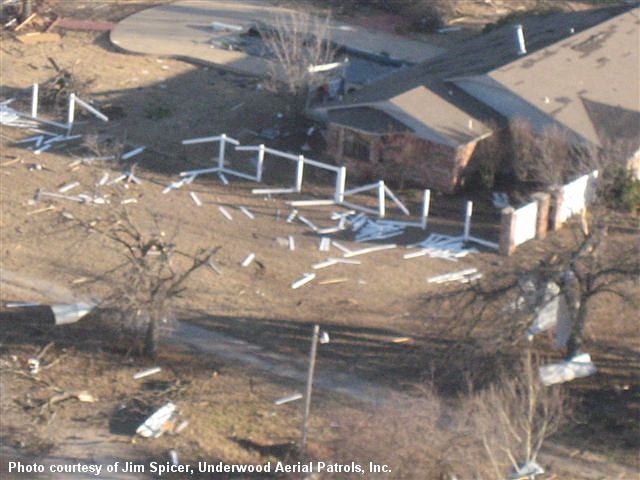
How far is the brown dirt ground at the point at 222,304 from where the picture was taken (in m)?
20.7

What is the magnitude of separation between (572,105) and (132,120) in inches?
402

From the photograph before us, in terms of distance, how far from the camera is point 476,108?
1220 inches

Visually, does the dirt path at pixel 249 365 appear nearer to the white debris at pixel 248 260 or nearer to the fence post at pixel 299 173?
the white debris at pixel 248 260

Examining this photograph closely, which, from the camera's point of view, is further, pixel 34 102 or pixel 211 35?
pixel 211 35

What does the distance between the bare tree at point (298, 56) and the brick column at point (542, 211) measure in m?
7.36

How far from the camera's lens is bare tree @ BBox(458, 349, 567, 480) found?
16.9m

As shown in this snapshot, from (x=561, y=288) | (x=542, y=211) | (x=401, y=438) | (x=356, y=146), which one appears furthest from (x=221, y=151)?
(x=401, y=438)

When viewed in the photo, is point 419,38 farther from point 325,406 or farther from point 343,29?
point 325,406

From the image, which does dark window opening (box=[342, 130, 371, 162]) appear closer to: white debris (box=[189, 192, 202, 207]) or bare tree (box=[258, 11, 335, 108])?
bare tree (box=[258, 11, 335, 108])

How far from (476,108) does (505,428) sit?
49.3ft

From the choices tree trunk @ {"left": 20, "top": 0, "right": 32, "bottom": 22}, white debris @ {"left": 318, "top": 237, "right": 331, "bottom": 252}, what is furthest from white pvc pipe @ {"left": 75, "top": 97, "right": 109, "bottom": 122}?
tree trunk @ {"left": 20, "top": 0, "right": 32, "bottom": 22}

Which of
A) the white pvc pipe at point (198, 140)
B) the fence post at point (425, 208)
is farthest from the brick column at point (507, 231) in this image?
the white pvc pipe at point (198, 140)

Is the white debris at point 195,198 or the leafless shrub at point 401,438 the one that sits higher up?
the white debris at point 195,198

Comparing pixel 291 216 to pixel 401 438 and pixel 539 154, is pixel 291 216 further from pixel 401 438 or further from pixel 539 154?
pixel 401 438
